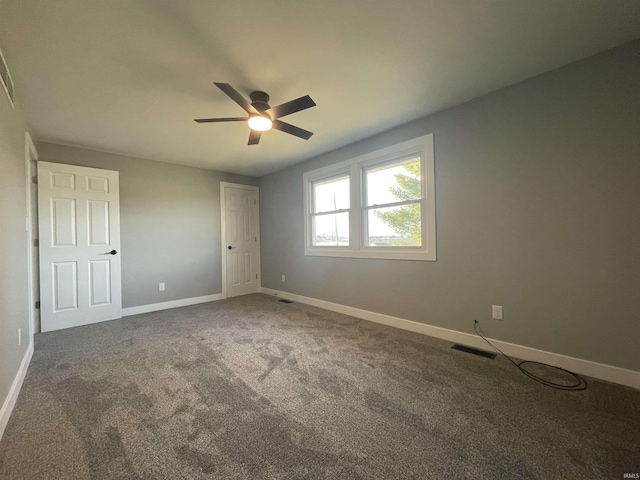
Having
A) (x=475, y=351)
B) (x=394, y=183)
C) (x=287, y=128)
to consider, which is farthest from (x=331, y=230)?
(x=475, y=351)

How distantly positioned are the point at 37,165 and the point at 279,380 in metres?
3.95

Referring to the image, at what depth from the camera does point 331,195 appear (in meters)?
4.10

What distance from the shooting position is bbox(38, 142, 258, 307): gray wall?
12.8ft

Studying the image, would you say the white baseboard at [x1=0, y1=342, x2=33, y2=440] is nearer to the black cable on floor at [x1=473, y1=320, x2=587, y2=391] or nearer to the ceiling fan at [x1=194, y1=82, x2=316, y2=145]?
the ceiling fan at [x1=194, y1=82, x2=316, y2=145]

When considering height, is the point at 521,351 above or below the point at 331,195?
below

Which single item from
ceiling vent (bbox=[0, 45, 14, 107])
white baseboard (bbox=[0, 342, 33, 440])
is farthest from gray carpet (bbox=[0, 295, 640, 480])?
ceiling vent (bbox=[0, 45, 14, 107])


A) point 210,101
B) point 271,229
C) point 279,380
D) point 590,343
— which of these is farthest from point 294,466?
point 271,229

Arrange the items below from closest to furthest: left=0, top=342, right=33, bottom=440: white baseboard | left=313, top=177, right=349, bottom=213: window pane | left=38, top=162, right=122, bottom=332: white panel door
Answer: left=0, top=342, right=33, bottom=440: white baseboard < left=38, top=162, right=122, bottom=332: white panel door < left=313, top=177, right=349, bottom=213: window pane

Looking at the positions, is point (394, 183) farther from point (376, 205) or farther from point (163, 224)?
point (163, 224)

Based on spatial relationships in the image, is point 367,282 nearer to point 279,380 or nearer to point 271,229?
point 279,380

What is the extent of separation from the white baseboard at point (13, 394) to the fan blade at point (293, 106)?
2.66 m

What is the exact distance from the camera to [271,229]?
203 inches

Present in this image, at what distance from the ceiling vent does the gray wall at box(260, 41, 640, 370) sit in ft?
11.1

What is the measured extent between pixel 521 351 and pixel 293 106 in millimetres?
2878
